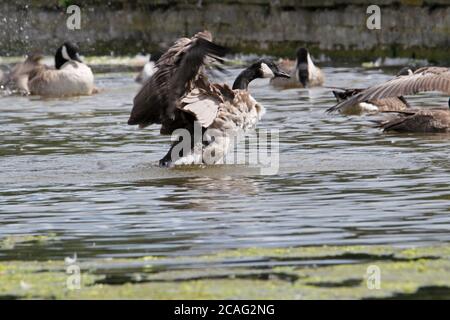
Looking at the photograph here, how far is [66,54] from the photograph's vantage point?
23.9 metres

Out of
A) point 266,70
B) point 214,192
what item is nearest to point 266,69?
point 266,70

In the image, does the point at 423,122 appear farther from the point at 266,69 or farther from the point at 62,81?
the point at 62,81

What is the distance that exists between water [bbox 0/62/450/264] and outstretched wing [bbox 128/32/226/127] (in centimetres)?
58

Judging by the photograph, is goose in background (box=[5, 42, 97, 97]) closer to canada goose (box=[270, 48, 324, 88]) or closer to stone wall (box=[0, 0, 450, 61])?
canada goose (box=[270, 48, 324, 88])

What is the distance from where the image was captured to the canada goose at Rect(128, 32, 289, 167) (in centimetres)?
1162

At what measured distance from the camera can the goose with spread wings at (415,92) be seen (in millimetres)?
13672

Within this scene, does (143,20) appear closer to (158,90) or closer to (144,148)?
(144,148)

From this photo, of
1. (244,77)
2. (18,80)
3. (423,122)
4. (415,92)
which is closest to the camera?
(415,92)

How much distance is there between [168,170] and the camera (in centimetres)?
1271

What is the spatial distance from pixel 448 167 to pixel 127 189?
117 inches

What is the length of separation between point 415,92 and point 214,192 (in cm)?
333

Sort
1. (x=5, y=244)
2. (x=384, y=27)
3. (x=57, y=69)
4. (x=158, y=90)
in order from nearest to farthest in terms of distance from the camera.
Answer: (x=5, y=244)
(x=158, y=90)
(x=57, y=69)
(x=384, y=27)

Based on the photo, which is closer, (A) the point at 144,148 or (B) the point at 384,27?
(A) the point at 144,148
